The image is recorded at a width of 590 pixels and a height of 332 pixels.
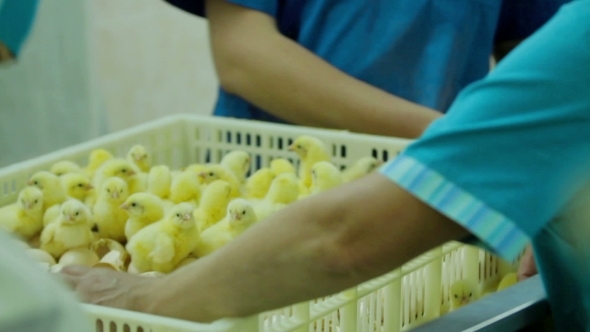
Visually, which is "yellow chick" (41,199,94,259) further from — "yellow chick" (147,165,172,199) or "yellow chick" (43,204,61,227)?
"yellow chick" (147,165,172,199)

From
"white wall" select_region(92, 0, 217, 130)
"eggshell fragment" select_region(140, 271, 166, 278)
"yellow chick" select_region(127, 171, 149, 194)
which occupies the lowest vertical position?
"white wall" select_region(92, 0, 217, 130)

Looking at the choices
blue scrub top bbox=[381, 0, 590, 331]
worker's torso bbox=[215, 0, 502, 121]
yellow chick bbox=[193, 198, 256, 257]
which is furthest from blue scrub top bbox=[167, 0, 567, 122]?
blue scrub top bbox=[381, 0, 590, 331]

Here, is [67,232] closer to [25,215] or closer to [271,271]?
[25,215]

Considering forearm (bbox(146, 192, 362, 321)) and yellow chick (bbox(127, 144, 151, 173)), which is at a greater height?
forearm (bbox(146, 192, 362, 321))

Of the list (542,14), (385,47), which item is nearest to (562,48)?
(385,47)

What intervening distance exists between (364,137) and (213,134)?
0.85 feet

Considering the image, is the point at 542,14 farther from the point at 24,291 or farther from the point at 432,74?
the point at 24,291

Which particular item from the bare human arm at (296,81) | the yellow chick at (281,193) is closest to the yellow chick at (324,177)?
the yellow chick at (281,193)

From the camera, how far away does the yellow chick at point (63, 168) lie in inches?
53.4

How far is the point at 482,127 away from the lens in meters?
0.75

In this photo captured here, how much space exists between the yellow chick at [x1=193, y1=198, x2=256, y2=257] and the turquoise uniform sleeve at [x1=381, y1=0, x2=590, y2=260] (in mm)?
432

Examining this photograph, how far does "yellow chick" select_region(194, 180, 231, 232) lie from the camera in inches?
50.3

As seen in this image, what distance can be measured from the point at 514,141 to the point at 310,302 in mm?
271

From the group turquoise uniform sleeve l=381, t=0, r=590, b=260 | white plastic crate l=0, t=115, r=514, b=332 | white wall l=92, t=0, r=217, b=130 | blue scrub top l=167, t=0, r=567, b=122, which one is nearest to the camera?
turquoise uniform sleeve l=381, t=0, r=590, b=260
